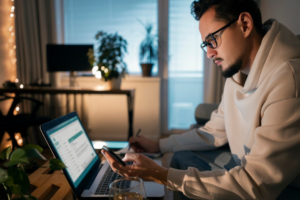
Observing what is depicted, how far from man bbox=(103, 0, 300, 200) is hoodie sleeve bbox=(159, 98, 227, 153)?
0.04m

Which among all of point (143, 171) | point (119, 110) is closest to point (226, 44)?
point (143, 171)

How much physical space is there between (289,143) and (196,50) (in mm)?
3021

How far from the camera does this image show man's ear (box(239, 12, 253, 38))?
3.16ft

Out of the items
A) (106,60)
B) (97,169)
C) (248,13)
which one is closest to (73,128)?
(97,169)

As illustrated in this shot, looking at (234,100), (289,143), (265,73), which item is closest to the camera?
(289,143)

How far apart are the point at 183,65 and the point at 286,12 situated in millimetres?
1939

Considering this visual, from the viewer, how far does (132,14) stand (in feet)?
11.8

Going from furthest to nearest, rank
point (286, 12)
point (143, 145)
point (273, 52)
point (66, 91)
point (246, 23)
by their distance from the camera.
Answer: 1. point (66, 91)
2. point (286, 12)
3. point (143, 145)
4. point (246, 23)
5. point (273, 52)

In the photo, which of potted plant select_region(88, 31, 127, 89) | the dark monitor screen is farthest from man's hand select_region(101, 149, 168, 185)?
the dark monitor screen

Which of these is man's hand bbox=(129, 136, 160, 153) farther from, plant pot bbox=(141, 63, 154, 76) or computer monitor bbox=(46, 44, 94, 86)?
plant pot bbox=(141, 63, 154, 76)

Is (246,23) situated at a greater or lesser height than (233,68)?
greater

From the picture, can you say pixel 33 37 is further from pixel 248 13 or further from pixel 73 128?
pixel 248 13

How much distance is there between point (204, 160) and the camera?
1.16 metres

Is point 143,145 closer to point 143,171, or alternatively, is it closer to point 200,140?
point 200,140
